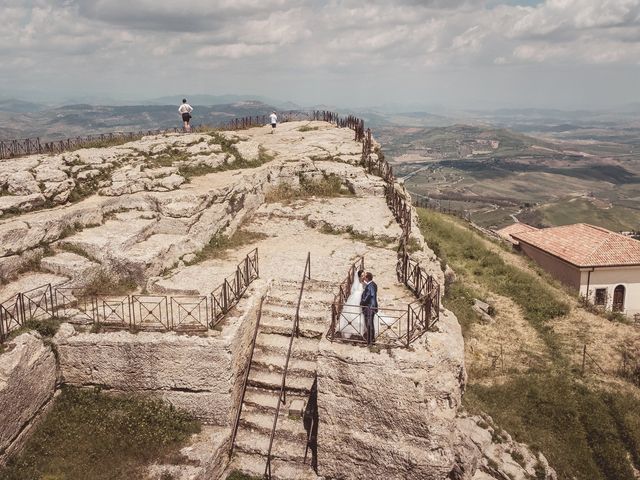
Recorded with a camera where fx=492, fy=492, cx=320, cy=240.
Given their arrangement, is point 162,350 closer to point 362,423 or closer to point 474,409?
point 362,423

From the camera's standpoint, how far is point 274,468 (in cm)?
1009

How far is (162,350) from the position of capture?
34.2 feet

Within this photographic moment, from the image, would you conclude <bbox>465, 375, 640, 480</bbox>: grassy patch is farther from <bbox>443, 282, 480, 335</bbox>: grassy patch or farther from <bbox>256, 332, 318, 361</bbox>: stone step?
<bbox>256, 332, 318, 361</bbox>: stone step

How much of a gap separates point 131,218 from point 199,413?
7843mm

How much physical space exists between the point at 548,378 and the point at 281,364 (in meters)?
10.3

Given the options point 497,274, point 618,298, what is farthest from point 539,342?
point 618,298

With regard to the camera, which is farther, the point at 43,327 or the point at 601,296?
the point at 601,296

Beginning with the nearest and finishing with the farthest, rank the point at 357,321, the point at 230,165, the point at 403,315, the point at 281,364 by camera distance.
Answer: the point at 357,321 → the point at 403,315 → the point at 281,364 → the point at 230,165

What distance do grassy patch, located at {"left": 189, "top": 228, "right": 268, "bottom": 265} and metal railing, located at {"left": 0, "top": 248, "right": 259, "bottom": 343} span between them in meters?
3.35

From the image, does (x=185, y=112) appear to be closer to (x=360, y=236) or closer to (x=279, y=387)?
(x=360, y=236)

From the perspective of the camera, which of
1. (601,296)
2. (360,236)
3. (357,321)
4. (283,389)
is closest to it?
(357,321)

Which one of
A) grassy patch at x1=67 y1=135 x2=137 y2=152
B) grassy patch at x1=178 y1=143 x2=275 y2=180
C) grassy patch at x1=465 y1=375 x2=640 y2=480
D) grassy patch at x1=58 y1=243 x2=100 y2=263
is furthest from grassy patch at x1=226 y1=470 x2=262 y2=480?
grassy patch at x1=67 y1=135 x2=137 y2=152

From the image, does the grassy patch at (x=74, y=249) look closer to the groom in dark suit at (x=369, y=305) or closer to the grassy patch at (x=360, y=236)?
the groom in dark suit at (x=369, y=305)

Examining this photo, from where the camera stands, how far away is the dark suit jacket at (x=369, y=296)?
10.6m
